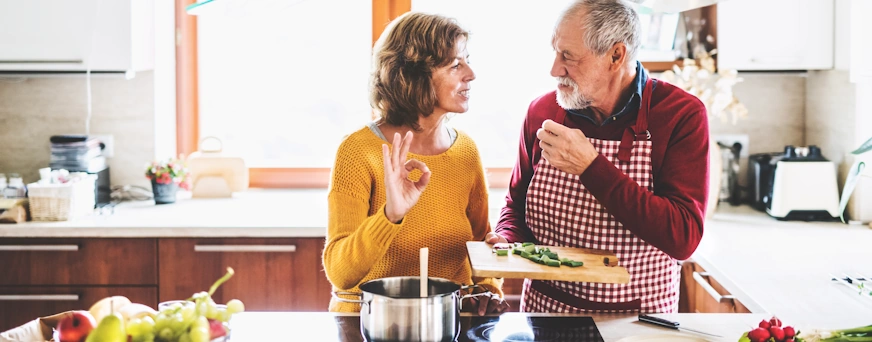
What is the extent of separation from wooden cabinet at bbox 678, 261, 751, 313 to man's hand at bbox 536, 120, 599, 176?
2.29 feet

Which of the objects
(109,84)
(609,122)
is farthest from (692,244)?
(109,84)

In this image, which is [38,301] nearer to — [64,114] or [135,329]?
[64,114]

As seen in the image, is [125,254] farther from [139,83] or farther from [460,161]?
[460,161]

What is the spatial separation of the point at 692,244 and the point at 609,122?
0.35m

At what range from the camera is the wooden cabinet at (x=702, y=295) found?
228 centimetres

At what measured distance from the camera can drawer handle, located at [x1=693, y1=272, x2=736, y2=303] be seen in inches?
89.7

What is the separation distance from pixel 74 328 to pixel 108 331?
0.38 ft

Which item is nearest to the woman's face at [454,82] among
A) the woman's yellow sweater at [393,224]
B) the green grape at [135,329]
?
the woman's yellow sweater at [393,224]

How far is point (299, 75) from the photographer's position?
3559 mm

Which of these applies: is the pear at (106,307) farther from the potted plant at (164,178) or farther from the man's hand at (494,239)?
the potted plant at (164,178)

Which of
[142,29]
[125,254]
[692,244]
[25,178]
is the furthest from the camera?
[25,178]

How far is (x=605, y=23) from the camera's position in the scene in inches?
73.6

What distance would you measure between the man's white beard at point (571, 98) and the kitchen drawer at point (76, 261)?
1.57 metres

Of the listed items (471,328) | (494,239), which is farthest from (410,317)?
(494,239)
